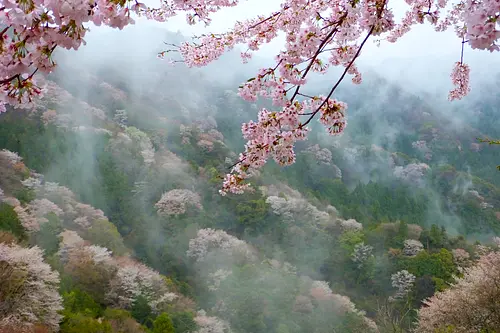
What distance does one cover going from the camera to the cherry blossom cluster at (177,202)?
2336 centimetres

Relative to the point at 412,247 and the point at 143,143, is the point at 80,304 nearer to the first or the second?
the point at 143,143

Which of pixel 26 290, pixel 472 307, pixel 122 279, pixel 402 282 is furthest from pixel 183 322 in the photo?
pixel 402 282

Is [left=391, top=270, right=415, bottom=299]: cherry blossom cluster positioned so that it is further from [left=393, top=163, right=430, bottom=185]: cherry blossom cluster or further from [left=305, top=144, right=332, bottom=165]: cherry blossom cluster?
[left=393, top=163, right=430, bottom=185]: cherry blossom cluster

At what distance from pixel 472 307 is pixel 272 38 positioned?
1090 cm

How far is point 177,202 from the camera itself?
24.0 metres

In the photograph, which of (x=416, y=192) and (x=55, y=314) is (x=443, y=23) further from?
(x=416, y=192)

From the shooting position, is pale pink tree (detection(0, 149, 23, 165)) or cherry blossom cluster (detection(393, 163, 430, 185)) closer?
pale pink tree (detection(0, 149, 23, 165))

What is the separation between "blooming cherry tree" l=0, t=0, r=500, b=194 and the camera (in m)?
1.20

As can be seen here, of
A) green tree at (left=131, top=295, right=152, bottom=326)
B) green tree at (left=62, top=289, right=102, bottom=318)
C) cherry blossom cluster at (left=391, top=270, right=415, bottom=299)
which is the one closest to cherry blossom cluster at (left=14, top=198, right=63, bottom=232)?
green tree at (left=62, top=289, right=102, bottom=318)

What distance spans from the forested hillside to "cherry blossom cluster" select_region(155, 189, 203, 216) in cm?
9

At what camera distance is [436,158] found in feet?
153

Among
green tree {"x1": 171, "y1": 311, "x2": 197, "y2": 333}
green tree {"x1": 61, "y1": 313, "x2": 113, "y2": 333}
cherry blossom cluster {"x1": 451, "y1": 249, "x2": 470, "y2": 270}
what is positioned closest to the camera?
green tree {"x1": 61, "y1": 313, "x2": 113, "y2": 333}

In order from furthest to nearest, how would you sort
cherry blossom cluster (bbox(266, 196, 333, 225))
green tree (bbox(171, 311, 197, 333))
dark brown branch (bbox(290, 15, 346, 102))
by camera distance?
cherry blossom cluster (bbox(266, 196, 333, 225))
green tree (bbox(171, 311, 197, 333))
dark brown branch (bbox(290, 15, 346, 102))

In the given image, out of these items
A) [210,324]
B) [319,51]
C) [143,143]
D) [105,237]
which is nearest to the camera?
[319,51]
